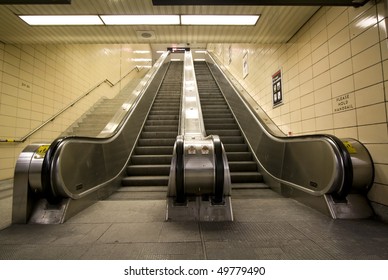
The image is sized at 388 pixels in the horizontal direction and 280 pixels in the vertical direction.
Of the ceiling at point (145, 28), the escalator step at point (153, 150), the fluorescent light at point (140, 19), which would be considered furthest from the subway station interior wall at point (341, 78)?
the escalator step at point (153, 150)

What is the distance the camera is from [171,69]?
37.1 ft

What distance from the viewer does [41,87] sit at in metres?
5.02

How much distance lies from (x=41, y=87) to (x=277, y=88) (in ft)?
18.6

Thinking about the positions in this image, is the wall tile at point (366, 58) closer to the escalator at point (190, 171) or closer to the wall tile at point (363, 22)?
the wall tile at point (363, 22)

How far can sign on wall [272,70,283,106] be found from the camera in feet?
14.7

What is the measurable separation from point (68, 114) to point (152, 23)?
4000 mm

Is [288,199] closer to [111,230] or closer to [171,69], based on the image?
[111,230]

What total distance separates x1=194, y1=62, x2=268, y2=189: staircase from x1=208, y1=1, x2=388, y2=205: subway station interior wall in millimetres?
1019

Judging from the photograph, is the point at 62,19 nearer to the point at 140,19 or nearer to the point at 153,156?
the point at 140,19

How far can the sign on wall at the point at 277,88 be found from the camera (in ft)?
14.7

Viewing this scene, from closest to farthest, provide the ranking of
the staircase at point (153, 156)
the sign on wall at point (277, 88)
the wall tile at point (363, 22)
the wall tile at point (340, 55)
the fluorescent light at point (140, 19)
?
the wall tile at point (363, 22) < the wall tile at point (340, 55) < the staircase at point (153, 156) < the fluorescent light at point (140, 19) < the sign on wall at point (277, 88)

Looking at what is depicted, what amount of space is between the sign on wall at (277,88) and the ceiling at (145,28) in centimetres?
73

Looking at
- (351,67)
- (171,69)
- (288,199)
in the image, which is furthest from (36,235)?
(171,69)

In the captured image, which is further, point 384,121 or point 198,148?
point 198,148
